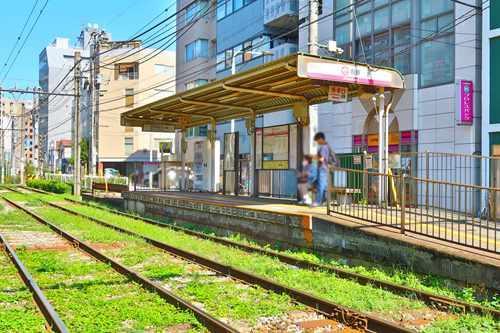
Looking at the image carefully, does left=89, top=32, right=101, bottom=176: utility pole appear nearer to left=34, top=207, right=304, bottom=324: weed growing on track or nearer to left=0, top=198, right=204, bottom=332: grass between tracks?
left=34, top=207, right=304, bottom=324: weed growing on track

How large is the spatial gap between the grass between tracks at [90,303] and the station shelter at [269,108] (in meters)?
3.54

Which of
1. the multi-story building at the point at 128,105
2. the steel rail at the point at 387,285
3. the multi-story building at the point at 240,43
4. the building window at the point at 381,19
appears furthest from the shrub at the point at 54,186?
the steel rail at the point at 387,285

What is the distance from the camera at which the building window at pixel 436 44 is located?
19.6m

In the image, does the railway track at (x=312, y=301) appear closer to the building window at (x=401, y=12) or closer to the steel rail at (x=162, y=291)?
the steel rail at (x=162, y=291)

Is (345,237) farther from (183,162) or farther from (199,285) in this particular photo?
(183,162)

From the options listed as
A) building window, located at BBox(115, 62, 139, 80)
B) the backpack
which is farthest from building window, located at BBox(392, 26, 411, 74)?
building window, located at BBox(115, 62, 139, 80)

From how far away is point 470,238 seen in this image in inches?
416

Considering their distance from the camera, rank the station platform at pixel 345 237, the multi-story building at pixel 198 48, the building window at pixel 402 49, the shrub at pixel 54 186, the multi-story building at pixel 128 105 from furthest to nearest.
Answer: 1. the multi-story building at pixel 128 105
2. the multi-story building at pixel 198 48
3. the shrub at pixel 54 186
4. the building window at pixel 402 49
5. the station platform at pixel 345 237

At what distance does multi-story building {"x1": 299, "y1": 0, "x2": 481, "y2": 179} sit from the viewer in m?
18.7

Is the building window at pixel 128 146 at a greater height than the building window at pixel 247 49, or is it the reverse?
the building window at pixel 247 49

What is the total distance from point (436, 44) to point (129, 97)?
Answer: 172 ft

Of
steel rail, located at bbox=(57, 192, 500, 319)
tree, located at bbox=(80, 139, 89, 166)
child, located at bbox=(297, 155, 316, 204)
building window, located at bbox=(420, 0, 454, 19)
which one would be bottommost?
steel rail, located at bbox=(57, 192, 500, 319)

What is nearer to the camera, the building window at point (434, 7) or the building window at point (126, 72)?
the building window at point (434, 7)

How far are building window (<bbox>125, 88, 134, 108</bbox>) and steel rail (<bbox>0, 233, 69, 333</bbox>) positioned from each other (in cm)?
5664
